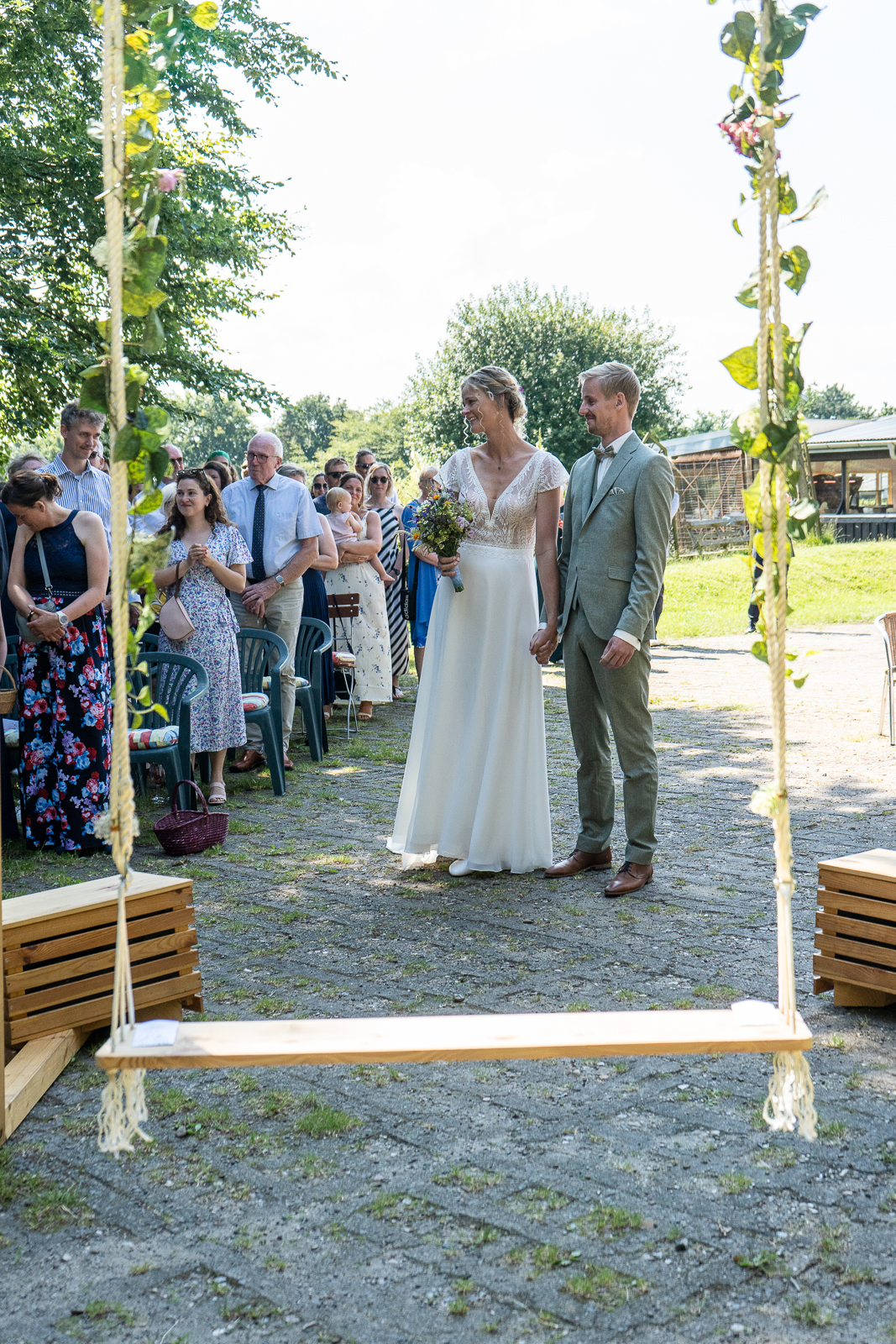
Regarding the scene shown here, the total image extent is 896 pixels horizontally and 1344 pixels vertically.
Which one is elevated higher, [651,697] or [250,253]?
[250,253]

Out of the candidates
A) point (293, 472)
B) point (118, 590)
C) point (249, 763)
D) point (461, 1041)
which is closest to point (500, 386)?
point (118, 590)

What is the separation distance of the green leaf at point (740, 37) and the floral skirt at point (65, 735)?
15.9ft

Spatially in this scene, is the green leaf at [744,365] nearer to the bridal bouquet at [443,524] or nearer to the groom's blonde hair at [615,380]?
the groom's blonde hair at [615,380]

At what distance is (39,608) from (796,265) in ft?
15.8

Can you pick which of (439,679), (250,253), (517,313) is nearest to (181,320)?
(250,253)

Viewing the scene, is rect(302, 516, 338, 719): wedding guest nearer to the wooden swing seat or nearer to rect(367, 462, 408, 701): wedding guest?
rect(367, 462, 408, 701): wedding guest

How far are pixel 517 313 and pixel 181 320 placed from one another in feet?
112

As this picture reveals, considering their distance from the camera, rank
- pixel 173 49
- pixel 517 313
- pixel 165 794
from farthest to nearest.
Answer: pixel 517 313 → pixel 165 794 → pixel 173 49

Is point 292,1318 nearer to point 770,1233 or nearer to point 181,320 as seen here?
point 770,1233

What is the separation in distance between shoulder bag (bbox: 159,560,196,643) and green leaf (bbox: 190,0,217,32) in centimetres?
516

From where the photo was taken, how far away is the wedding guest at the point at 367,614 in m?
11.1

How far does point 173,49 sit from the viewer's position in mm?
2785

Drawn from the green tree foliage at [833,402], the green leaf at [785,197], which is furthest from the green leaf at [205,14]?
the green tree foliage at [833,402]

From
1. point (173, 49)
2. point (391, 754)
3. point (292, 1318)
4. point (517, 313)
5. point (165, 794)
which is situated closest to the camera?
point (292, 1318)
